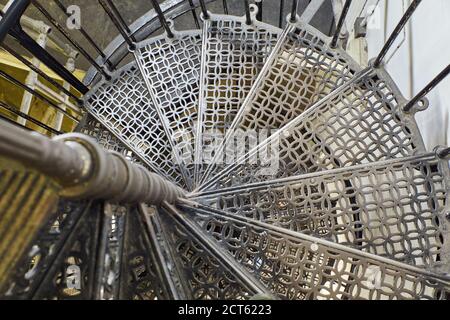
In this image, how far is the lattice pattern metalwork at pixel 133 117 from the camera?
217cm

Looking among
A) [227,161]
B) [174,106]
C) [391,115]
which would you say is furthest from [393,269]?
[174,106]

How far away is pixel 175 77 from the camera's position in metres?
2.26

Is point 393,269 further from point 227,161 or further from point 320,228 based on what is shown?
point 227,161

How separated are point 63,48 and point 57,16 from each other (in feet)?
5.18

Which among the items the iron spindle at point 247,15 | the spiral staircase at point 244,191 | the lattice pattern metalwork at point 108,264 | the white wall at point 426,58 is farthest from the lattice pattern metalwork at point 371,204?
the iron spindle at point 247,15

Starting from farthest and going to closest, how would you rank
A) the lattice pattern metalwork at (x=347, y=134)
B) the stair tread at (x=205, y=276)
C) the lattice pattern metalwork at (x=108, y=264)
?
the lattice pattern metalwork at (x=347, y=134) → the stair tread at (x=205, y=276) → the lattice pattern metalwork at (x=108, y=264)

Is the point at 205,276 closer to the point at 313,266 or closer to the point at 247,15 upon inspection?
the point at 313,266

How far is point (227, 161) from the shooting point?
Result: 6.56 feet

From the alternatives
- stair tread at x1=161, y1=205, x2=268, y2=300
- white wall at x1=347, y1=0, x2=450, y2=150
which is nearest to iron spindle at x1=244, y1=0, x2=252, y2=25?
white wall at x1=347, y1=0, x2=450, y2=150

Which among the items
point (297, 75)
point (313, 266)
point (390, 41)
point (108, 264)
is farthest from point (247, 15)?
point (108, 264)

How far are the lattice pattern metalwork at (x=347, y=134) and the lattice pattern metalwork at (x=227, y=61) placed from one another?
1.05ft

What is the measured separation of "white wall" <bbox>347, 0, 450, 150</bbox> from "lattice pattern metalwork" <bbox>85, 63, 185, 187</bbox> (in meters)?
1.25

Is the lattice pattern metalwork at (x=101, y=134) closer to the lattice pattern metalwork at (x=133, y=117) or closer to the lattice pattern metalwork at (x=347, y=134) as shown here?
the lattice pattern metalwork at (x=133, y=117)

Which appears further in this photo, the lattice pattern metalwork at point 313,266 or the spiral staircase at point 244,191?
the lattice pattern metalwork at point 313,266
